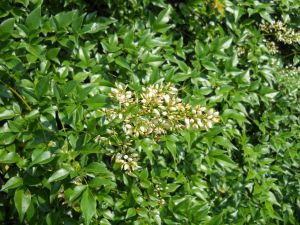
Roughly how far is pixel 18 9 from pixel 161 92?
3.23 feet

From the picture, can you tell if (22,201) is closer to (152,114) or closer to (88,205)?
(88,205)

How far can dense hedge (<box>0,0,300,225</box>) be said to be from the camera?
1891mm

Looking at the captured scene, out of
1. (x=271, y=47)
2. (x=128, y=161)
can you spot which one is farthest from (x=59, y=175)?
(x=271, y=47)

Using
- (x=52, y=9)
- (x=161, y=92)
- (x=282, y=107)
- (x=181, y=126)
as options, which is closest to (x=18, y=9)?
(x=52, y=9)

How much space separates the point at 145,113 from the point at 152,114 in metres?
0.04

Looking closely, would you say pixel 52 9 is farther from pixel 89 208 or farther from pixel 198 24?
pixel 89 208

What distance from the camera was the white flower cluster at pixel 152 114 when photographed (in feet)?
6.08

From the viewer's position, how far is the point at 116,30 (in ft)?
8.95

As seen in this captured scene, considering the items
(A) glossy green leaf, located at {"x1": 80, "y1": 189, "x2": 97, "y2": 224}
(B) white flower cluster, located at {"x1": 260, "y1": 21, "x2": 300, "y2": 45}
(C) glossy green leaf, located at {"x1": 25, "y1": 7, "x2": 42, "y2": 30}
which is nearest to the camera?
(A) glossy green leaf, located at {"x1": 80, "y1": 189, "x2": 97, "y2": 224}

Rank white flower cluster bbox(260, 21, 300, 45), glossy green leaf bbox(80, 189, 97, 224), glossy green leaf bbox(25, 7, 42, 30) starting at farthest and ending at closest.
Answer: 1. white flower cluster bbox(260, 21, 300, 45)
2. glossy green leaf bbox(25, 7, 42, 30)
3. glossy green leaf bbox(80, 189, 97, 224)

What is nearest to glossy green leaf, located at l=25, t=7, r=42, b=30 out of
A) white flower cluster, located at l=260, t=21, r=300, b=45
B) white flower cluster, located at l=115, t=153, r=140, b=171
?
white flower cluster, located at l=115, t=153, r=140, b=171

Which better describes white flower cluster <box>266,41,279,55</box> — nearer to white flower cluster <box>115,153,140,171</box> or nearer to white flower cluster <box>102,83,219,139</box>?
white flower cluster <box>102,83,219,139</box>

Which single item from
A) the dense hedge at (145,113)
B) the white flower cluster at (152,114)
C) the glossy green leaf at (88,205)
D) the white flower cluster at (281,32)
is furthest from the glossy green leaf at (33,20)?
the white flower cluster at (281,32)

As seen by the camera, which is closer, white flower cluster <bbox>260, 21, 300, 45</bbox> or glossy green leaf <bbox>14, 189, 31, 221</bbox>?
glossy green leaf <bbox>14, 189, 31, 221</bbox>
